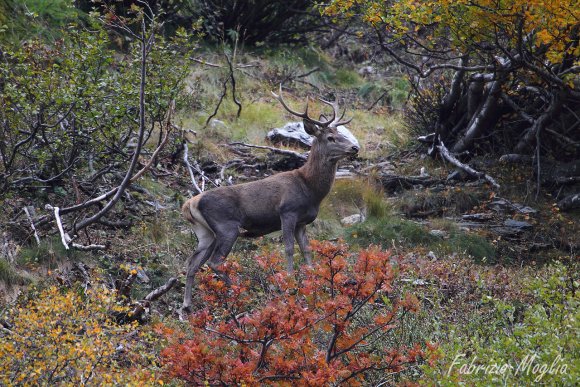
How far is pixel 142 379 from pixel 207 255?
325cm

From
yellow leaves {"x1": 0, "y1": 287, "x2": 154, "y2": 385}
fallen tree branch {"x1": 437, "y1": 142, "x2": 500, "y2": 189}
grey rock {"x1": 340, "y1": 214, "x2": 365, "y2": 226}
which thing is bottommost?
grey rock {"x1": 340, "y1": 214, "x2": 365, "y2": 226}

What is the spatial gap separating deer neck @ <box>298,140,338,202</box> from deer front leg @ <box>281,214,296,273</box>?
491 millimetres

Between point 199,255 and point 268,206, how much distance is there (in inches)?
36.4

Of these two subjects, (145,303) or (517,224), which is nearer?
(145,303)

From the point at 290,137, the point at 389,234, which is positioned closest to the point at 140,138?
the point at 389,234

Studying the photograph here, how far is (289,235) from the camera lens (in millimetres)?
9055

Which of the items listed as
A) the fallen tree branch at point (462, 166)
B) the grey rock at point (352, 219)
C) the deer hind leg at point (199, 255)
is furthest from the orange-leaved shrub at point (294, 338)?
the fallen tree branch at point (462, 166)

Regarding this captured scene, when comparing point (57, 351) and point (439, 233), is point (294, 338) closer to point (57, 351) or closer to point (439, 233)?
point (57, 351)

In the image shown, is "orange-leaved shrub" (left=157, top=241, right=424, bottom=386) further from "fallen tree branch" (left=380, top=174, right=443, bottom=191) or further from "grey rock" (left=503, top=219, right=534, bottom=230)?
"fallen tree branch" (left=380, top=174, right=443, bottom=191)

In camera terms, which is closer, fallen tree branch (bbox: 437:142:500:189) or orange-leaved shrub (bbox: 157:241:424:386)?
orange-leaved shrub (bbox: 157:241:424:386)

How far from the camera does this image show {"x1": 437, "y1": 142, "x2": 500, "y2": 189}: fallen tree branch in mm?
12547

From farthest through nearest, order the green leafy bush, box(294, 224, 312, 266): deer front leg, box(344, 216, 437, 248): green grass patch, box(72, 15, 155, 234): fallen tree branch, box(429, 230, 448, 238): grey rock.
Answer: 1. box(429, 230, 448, 238): grey rock
2. box(344, 216, 437, 248): green grass patch
3. the green leafy bush
4. box(294, 224, 312, 266): deer front leg
5. box(72, 15, 155, 234): fallen tree branch

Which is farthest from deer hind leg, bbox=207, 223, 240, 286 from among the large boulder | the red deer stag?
the large boulder

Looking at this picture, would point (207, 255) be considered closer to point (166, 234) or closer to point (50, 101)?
point (166, 234)
